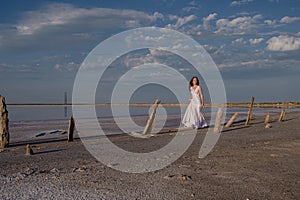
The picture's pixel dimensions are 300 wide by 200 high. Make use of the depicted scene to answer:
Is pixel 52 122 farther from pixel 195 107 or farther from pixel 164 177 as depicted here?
pixel 164 177

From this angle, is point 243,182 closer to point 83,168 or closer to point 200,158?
point 200,158

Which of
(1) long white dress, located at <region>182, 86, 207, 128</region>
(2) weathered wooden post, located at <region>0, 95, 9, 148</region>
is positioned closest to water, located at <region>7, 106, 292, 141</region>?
(1) long white dress, located at <region>182, 86, 207, 128</region>

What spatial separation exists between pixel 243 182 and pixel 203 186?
2.64ft

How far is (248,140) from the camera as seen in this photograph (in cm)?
1362

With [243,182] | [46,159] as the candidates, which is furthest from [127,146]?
[243,182]

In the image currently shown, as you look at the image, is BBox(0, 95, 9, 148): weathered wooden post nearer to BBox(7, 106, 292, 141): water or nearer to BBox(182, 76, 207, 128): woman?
BBox(7, 106, 292, 141): water

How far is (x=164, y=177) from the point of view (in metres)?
7.17

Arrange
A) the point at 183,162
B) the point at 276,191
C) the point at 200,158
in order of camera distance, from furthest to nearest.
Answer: the point at 200,158
the point at 183,162
the point at 276,191

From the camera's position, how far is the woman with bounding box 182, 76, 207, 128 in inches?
738

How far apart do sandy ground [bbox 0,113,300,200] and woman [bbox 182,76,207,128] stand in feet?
26.4

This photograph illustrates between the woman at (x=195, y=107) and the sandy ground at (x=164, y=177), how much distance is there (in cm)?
805

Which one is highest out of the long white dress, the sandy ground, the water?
the sandy ground

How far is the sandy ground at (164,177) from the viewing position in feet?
19.8

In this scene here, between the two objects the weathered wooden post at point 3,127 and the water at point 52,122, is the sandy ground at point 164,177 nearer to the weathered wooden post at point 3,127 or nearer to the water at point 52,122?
the weathered wooden post at point 3,127
